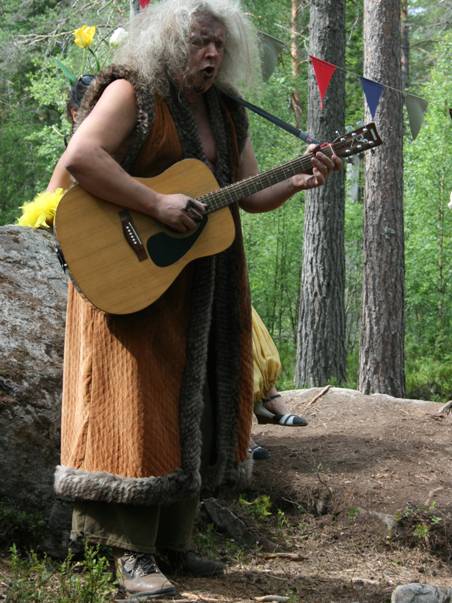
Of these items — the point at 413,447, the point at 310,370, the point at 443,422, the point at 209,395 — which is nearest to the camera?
the point at 209,395

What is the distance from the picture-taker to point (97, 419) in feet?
11.7

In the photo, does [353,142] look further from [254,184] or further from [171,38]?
[171,38]

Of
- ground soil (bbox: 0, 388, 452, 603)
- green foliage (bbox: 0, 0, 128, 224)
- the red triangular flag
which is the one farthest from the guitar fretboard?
green foliage (bbox: 0, 0, 128, 224)

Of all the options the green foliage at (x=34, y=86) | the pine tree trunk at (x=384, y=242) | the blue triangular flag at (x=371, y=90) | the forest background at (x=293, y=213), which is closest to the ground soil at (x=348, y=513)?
the blue triangular flag at (x=371, y=90)

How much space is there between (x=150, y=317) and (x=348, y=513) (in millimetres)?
2151

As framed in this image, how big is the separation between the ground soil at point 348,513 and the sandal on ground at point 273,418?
8 cm

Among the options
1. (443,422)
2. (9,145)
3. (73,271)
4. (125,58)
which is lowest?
(443,422)

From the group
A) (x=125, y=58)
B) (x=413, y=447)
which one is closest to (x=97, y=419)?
(x=125, y=58)

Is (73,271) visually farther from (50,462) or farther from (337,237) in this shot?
(337,237)

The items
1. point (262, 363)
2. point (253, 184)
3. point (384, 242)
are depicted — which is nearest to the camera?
point (253, 184)

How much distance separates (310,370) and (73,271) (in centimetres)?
686

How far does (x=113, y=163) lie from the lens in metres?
3.39

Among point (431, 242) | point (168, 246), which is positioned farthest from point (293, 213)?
point (168, 246)

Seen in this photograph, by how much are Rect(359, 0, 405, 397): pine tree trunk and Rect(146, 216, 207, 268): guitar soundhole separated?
19.3ft
